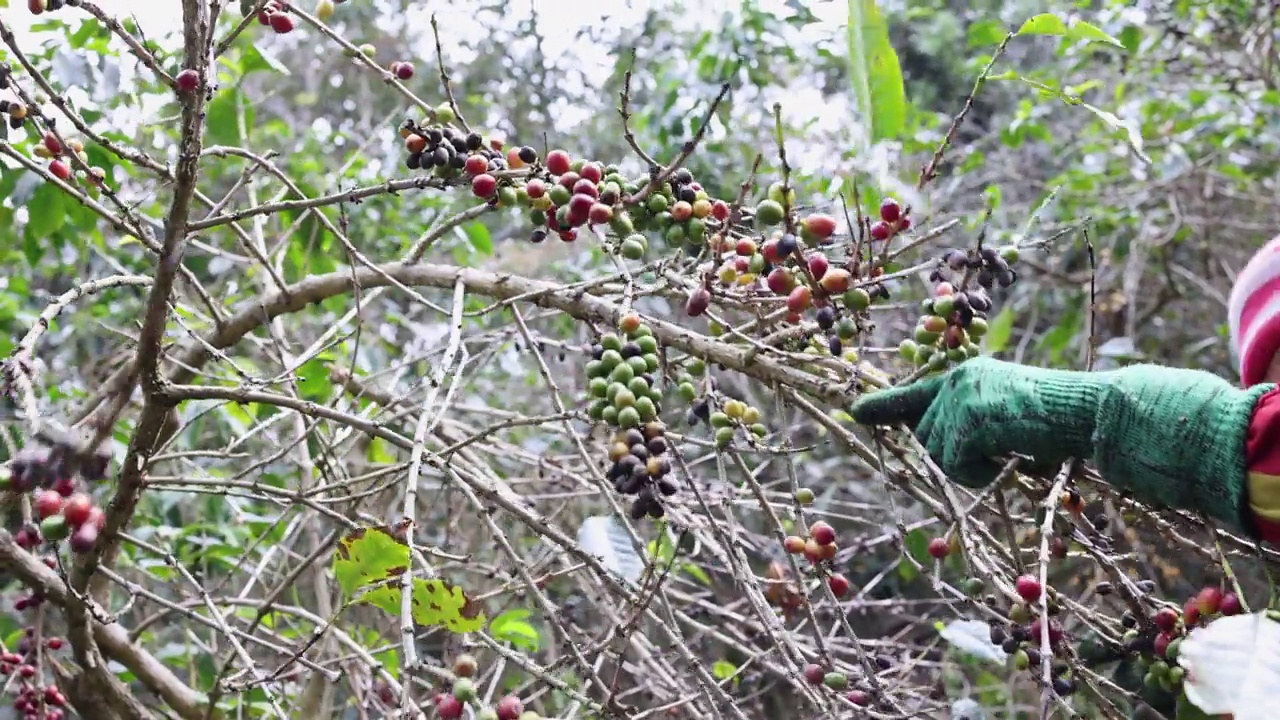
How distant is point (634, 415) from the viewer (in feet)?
3.72

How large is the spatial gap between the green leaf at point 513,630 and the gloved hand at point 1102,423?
46.9 inches

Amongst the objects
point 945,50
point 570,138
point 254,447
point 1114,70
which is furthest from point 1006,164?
point 254,447

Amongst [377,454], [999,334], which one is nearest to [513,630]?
[377,454]

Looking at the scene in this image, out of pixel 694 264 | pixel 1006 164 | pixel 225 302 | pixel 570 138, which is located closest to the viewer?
pixel 694 264

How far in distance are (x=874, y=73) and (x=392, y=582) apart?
32.4 inches

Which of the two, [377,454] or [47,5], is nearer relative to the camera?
[47,5]

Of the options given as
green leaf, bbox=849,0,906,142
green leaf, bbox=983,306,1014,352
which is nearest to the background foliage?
green leaf, bbox=849,0,906,142

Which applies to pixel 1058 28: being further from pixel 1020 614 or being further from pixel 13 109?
pixel 13 109

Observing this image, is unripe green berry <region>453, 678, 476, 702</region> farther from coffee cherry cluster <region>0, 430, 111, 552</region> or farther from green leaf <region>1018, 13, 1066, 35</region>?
green leaf <region>1018, 13, 1066, 35</region>

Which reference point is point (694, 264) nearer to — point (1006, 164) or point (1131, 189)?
point (1131, 189)

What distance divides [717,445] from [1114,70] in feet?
12.5

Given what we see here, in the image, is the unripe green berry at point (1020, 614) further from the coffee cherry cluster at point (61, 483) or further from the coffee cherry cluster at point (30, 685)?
the coffee cherry cluster at point (30, 685)

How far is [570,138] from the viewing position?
5414mm

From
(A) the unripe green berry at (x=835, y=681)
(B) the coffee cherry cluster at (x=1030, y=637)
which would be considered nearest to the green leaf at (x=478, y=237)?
(A) the unripe green berry at (x=835, y=681)
